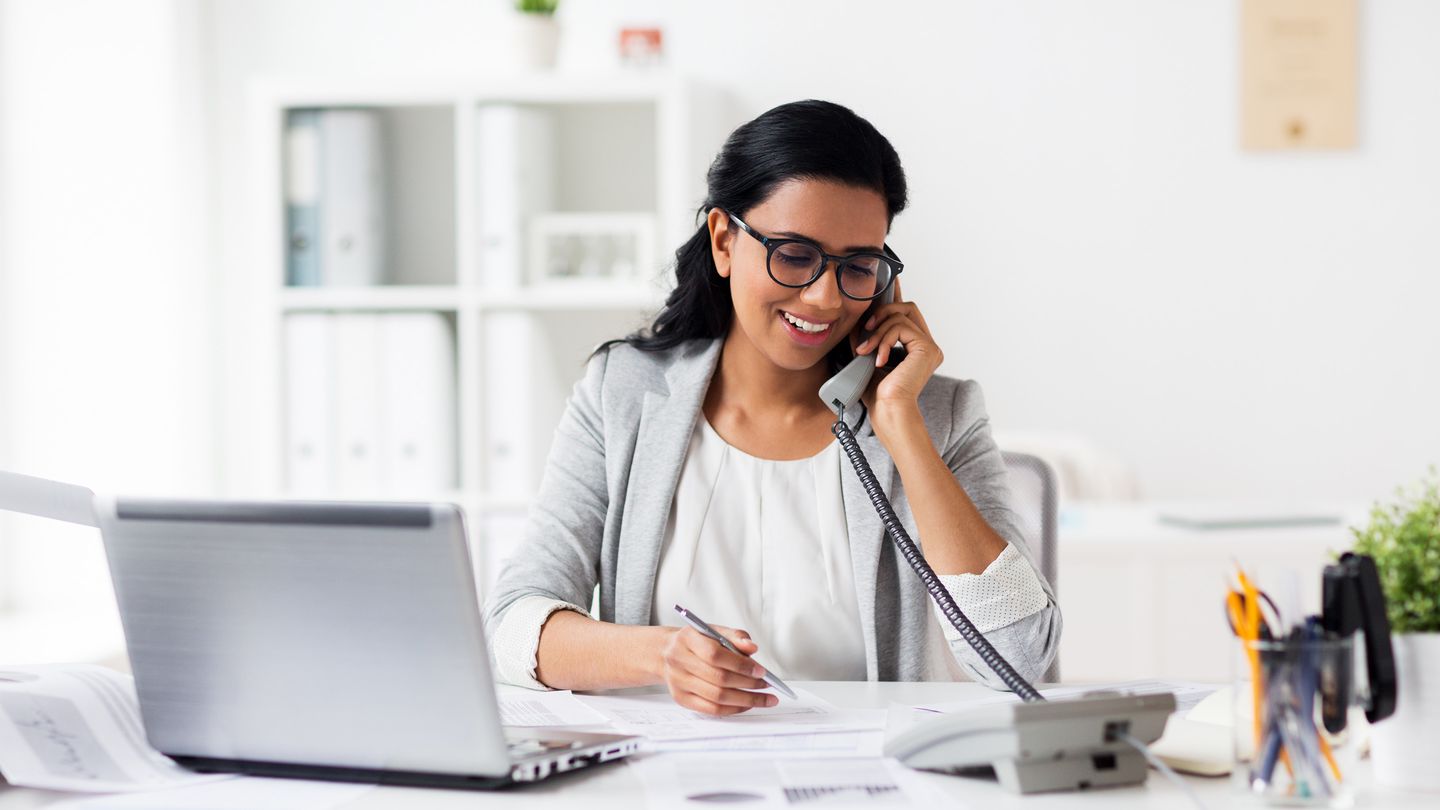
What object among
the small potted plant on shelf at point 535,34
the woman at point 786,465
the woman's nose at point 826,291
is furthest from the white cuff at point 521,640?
the small potted plant on shelf at point 535,34

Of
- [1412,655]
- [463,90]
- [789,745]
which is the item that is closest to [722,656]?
[789,745]

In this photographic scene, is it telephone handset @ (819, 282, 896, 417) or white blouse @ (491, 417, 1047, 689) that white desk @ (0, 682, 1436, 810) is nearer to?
white blouse @ (491, 417, 1047, 689)

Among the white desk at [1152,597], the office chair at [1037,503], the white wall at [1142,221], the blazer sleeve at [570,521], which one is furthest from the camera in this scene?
the white wall at [1142,221]

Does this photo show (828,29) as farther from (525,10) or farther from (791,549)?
(791,549)

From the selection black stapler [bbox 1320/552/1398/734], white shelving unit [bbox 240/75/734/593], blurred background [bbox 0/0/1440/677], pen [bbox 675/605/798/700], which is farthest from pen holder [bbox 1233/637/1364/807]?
white shelving unit [bbox 240/75/734/593]

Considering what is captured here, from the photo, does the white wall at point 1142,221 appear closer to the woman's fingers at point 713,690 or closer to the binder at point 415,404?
the binder at point 415,404

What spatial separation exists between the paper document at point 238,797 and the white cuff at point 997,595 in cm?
67

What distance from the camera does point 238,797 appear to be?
1.00m

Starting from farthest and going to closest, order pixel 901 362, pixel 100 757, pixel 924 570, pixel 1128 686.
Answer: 1. pixel 901 362
2. pixel 924 570
3. pixel 1128 686
4. pixel 100 757

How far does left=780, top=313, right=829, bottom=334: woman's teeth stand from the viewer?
160 centimetres

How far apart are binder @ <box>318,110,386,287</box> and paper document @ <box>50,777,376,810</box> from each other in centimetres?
216

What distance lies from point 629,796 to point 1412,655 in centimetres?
56

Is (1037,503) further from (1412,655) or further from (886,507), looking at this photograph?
(1412,655)

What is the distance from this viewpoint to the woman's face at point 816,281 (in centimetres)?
155
